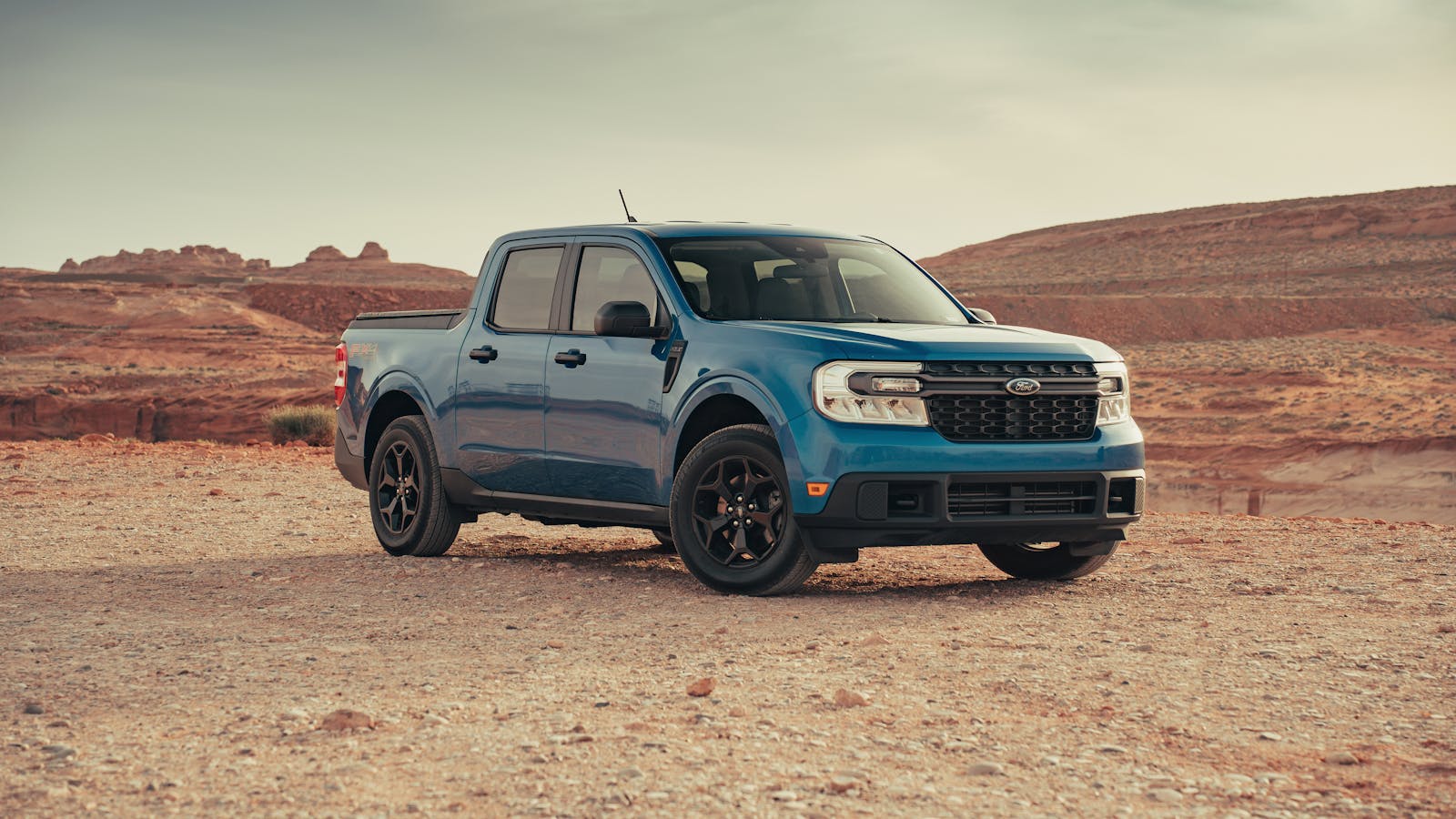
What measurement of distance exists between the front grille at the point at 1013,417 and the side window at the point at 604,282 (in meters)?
2.02

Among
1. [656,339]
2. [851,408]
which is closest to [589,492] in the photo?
[656,339]

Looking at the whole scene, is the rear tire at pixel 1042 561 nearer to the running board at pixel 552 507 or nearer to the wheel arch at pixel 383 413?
the running board at pixel 552 507

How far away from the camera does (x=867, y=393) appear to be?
7.88 meters

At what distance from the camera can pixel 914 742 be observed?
5203mm

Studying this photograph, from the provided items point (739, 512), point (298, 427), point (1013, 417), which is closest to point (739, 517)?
point (739, 512)

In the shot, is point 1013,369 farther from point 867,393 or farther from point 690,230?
point 690,230

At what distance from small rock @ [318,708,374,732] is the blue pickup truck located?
2.95 meters

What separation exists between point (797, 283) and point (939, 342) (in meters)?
1.40

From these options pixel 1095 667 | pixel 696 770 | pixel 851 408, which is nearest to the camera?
pixel 696 770

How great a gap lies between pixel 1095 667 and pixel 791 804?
95.3 inches

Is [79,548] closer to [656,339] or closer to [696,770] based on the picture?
[656,339]

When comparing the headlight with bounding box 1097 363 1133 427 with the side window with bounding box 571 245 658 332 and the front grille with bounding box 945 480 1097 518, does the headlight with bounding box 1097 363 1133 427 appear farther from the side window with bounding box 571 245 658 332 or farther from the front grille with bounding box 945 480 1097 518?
the side window with bounding box 571 245 658 332

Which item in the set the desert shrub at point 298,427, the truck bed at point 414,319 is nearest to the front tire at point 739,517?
the truck bed at point 414,319

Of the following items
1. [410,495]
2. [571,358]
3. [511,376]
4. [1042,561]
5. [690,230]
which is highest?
[690,230]
